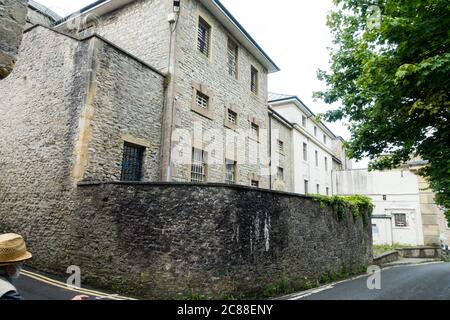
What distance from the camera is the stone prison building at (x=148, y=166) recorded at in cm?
732

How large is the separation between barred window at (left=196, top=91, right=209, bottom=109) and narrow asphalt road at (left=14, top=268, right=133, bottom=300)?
782 centimetres

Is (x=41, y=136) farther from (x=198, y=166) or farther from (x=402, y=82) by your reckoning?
(x=402, y=82)

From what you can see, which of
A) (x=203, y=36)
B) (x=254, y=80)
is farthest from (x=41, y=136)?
(x=254, y=80)

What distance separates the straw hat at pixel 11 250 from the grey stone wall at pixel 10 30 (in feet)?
4.84

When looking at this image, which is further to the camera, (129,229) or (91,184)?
(91,184)

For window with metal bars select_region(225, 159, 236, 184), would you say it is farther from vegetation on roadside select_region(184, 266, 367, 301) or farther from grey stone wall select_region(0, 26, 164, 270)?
vegetation on roadside select_region(184, 266, 367, 301)

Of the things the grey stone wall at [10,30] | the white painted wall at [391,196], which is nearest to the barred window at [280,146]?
the white painted wall at [391,196]

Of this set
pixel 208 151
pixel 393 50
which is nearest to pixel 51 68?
pixel 208 151

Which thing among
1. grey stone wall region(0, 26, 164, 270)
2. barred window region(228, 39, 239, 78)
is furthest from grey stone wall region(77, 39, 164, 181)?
barred window region(228, 39, 239, 78)

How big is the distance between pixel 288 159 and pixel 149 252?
50.5ft

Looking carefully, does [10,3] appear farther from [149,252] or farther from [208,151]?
[208,151]

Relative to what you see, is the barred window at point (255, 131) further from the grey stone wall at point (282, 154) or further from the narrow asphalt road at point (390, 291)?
the narrow asphalt road at point (390, 291)

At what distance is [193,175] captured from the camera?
1162 centimetres

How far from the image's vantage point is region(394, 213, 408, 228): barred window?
27.4 meters
